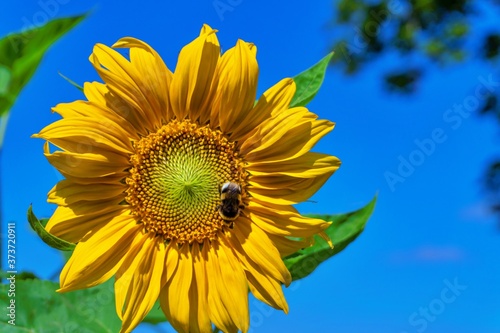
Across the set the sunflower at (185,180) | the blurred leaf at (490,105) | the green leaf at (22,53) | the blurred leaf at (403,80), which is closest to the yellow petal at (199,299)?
the sunflower at (185,180)

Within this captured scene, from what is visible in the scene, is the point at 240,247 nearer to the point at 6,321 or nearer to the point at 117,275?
the point at 117,275

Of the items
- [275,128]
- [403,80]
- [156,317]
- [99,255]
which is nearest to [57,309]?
[156,317]

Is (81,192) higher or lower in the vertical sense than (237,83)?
lower

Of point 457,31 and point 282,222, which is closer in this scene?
point 282,222

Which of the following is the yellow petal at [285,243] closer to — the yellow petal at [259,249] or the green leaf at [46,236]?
the yellow petal at [259,249]

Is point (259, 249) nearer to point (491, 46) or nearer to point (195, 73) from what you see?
point (195, 73)

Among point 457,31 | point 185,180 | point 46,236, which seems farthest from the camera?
point 457,31

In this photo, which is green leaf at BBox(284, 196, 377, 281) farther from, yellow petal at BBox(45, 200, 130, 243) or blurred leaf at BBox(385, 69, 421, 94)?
blurred leaf at BBox(385, 69, 421, 94)

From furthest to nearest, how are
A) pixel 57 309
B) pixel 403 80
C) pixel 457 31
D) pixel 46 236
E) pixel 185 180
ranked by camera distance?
pixel 403 80 < pixel 457 31 < pixel 57 309 < pixel 185 180 < pixel 46 236
